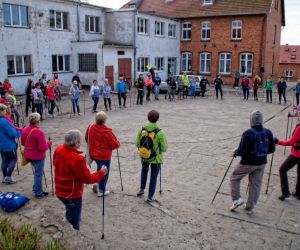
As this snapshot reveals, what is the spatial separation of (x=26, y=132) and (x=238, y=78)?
27345 mm

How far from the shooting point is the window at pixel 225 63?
33375 mm

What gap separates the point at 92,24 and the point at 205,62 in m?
12.5

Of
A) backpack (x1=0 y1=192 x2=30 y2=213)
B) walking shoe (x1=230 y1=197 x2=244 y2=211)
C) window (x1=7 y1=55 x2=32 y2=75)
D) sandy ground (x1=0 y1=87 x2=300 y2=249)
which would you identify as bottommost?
sandy ground (x1=0 y1=87 x2=300 y2=249)

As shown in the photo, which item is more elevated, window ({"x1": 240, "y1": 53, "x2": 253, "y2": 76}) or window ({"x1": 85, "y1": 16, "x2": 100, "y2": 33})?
window ({"x1": 85, "y1": 16, "x2": 100, "y2": 33})

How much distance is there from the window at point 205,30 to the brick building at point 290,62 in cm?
3001

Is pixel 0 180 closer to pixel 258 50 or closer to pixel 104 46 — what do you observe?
pixel 104 46

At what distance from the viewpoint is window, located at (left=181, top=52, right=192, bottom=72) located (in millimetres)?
36094

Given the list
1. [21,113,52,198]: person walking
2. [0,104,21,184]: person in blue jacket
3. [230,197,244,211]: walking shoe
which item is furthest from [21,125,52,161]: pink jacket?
[230,197,244,211]: walking shoe

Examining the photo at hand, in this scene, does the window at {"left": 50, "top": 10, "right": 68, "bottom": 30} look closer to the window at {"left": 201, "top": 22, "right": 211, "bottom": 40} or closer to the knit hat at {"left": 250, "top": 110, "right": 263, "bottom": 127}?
the window at {"left": 201, "top": 22, "right": 211, "bottom": 40}

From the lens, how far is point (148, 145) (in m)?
6.32

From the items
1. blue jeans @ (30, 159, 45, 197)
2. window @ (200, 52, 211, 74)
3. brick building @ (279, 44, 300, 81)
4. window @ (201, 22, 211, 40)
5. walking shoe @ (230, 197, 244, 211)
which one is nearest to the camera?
walking shoe @ (230, 197, 244, 211)

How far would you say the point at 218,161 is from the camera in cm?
952

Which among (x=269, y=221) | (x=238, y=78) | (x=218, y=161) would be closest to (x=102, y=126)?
(x=269, y=221)

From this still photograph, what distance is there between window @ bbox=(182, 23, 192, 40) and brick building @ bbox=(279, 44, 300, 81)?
30085mm
